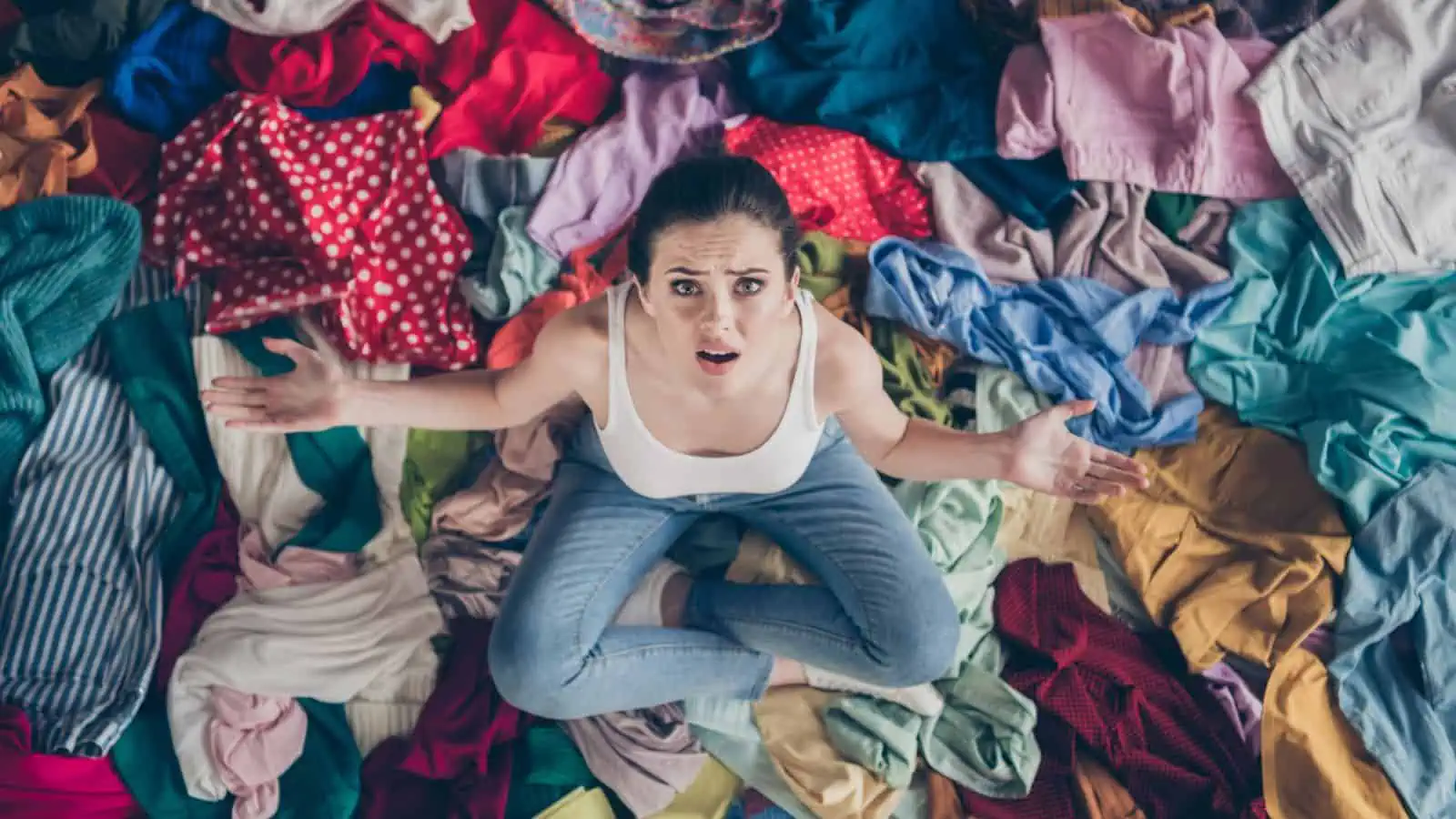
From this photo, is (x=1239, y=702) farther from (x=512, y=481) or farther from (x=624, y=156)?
(x=624, y=156)

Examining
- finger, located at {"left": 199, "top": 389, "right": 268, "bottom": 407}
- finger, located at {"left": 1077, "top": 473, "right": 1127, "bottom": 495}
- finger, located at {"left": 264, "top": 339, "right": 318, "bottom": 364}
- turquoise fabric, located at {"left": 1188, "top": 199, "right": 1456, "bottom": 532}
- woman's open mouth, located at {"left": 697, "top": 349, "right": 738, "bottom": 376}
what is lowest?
turquoise fabric, located at {"left": 1188, "top": 199, "right": 1456, "bottom": 532}

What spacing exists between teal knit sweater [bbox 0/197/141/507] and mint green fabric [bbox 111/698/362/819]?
0.99 ft

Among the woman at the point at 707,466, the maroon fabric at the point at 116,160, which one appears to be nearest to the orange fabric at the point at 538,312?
the woman at the point at 707,466

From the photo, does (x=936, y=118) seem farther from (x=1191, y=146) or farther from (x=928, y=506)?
(x=928, y=506)

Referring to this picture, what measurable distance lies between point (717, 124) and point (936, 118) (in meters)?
0.30

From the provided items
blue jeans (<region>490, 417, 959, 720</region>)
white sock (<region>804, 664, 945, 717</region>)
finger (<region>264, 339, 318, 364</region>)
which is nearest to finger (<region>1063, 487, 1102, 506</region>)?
blue jeans (<region>490, 417, 959, 720</region>)

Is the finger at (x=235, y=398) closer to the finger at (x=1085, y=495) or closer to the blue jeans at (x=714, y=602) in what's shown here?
the blue jeans at (x=714, y=602)

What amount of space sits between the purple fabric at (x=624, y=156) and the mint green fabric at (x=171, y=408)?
0.47 metres

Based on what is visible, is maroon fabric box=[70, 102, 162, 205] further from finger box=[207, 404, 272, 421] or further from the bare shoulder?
the bare shoulder

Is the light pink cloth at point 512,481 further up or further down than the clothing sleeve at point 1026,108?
further down

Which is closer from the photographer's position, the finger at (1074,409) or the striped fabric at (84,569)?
the finger at (1074,409)

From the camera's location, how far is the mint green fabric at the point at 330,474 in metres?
1.37

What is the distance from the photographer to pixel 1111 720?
1.35 metres

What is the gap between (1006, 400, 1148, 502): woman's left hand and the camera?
45.4 inches
